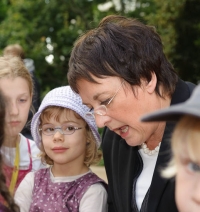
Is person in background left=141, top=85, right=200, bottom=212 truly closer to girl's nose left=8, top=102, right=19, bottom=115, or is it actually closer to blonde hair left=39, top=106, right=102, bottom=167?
blonde hair left=39, top=106, right=102, bottom=167

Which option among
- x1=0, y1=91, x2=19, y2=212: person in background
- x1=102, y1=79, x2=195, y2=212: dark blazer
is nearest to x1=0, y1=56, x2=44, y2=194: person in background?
x1=102, y1=79, x2=195, y2=212: dark blazer

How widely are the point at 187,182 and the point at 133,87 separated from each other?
1.26 meters

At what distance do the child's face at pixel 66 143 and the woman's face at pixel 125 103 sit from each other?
542 mm

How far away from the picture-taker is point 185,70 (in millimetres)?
14078

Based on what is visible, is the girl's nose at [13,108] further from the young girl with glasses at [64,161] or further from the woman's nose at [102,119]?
the woman's nose at [102,119]

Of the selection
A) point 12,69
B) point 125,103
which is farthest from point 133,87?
point 12,69

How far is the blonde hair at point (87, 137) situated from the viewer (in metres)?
3.52

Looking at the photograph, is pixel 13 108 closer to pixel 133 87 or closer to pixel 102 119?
pixel 102 119

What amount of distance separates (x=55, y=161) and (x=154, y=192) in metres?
0.87

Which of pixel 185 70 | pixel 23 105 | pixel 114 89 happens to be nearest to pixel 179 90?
pixel 114 89

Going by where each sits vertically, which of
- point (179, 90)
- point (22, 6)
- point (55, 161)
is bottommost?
point (22, 6)

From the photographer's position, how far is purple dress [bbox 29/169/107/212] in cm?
336

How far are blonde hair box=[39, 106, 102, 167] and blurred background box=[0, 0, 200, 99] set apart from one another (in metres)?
9.05

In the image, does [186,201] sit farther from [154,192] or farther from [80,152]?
[80,152]
